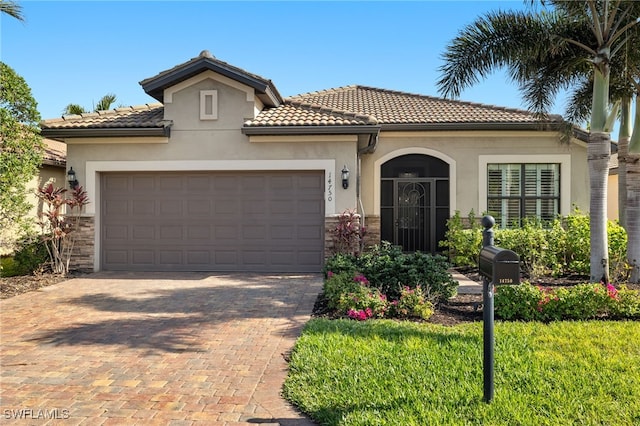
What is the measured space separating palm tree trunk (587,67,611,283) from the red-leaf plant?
11780mm

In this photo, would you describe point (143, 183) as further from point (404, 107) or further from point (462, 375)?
point (462, 375)

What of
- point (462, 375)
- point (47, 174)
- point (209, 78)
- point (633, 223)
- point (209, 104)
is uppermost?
point (209, 78)

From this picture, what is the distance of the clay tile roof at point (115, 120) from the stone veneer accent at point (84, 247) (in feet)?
7.87

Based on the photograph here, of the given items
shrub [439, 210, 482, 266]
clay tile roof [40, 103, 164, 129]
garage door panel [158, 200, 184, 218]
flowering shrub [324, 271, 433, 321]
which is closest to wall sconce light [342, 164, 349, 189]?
shrub [439, 210, 482, 266]

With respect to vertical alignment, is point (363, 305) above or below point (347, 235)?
below

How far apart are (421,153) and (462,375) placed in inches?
402

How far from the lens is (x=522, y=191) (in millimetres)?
13734

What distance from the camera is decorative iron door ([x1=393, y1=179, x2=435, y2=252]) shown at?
14016mm

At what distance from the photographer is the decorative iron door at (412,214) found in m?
14.0

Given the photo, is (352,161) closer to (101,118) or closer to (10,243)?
(101,118)

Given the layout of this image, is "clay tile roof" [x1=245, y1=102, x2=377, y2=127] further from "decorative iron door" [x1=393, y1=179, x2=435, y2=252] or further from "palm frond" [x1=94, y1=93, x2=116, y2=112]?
"palm frond" [x1=94, y1=93, x2=116, y2=112]

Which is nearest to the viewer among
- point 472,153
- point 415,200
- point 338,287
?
point 338,287

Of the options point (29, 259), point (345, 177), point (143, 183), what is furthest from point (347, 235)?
point (29, 259)

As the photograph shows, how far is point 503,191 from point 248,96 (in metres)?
8.32
